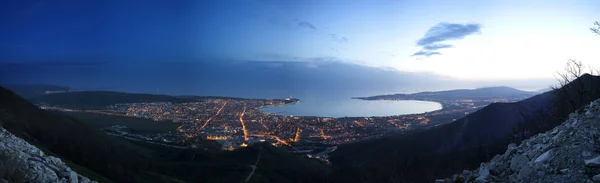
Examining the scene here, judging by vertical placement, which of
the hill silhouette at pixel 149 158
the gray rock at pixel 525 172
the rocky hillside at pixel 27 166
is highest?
the gray rock at pixel 525 172

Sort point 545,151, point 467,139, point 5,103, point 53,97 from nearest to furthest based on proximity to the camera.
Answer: point 545,151, point 5,103, point 467,139, point 53,97

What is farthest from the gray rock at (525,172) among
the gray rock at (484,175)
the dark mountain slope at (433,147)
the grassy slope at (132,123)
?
the grassy slope at (132,123)

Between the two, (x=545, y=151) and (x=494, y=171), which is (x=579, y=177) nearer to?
(x=545, y=151)

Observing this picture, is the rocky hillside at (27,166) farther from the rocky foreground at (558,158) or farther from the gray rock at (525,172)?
the gray rock at (525,172)

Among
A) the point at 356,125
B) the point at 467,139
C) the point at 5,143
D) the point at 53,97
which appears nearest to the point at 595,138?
the point at 5,143

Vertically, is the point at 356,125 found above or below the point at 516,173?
below

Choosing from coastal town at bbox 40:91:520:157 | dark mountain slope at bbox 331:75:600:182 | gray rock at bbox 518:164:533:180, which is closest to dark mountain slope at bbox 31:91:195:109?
coastal town at bbox 40:91:520:157
